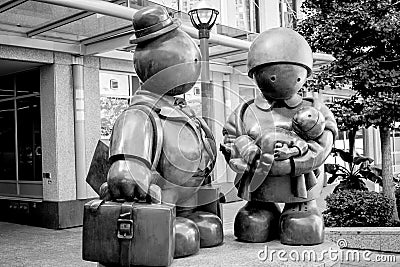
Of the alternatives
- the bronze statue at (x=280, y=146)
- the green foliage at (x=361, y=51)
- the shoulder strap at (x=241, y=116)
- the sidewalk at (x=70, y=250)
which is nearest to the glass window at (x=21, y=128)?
the sidewalk at (x=70, y=250)

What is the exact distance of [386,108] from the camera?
7.99 m

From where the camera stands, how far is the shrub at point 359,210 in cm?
806

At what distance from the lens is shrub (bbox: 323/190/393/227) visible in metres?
8.06

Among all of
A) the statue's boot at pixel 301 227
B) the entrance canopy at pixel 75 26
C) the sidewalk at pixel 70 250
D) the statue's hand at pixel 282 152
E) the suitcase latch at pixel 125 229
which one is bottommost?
the sidewalk at pixel 70 250

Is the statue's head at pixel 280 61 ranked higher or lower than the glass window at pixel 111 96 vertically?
lower

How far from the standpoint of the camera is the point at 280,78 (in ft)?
11.5

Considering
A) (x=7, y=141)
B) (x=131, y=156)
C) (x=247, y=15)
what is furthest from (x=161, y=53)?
(x=247, y=15)

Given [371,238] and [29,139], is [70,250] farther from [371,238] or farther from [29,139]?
[371,238]

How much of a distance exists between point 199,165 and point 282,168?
1.81 feet

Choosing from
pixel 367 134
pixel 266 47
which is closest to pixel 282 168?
pixel 266 47

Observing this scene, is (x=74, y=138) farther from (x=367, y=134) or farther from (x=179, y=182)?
(x=367, y=134)

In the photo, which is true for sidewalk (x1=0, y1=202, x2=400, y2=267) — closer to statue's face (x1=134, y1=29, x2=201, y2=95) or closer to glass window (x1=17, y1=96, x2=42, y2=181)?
statue's face (x1=134, y1=29, x2=201, y2=95)

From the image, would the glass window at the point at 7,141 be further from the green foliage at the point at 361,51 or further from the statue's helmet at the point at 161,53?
the statue's helmet at the point at 161,53

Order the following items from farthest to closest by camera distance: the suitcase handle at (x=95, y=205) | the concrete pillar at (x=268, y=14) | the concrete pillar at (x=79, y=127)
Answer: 1. the concrete pillar at (x=268, y=14)
2. the concrete pillar at (x=79, y=127)
3. the suitcase handle at (x=95, y=205)
